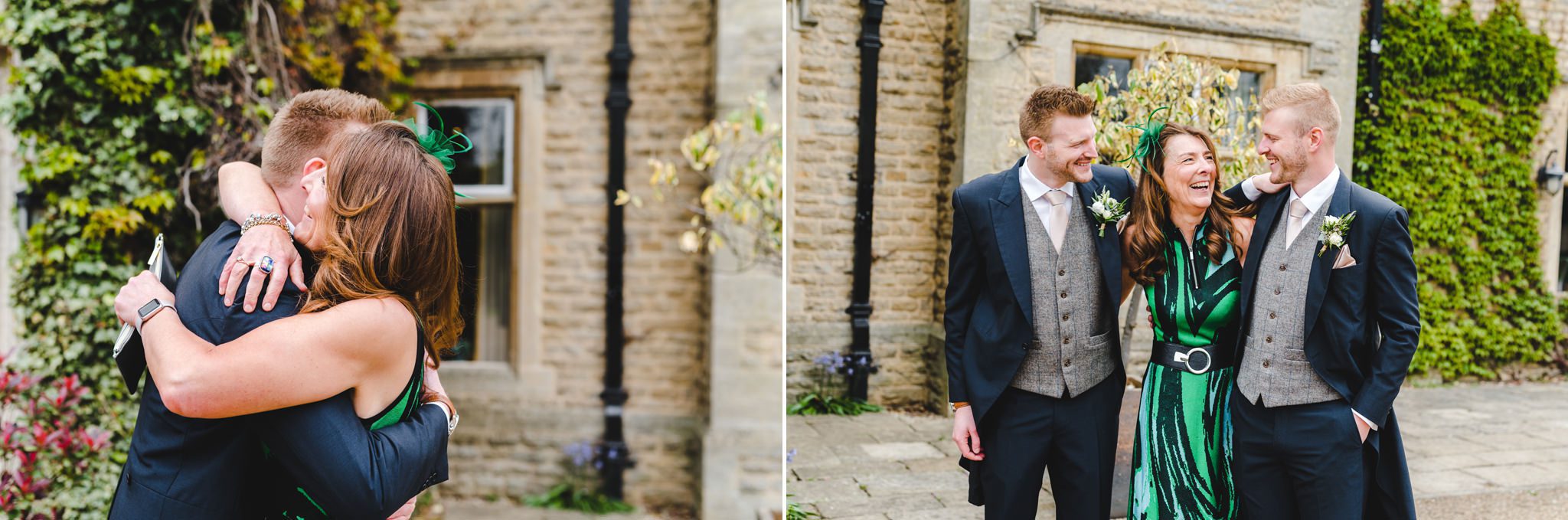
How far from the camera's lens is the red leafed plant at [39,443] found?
348 centimetres

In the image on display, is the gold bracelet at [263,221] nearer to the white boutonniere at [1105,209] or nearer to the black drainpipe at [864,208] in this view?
the white boutonniere at [1105,209]

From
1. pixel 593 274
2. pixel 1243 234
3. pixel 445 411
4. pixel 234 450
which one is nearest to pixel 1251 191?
pixel 1243 234

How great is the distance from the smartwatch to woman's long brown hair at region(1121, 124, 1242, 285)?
2137 mm

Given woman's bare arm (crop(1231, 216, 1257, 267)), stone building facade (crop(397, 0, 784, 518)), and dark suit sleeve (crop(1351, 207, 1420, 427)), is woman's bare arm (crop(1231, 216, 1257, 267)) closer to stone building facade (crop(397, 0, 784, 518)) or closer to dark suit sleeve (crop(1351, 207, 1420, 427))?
dark suit sleeve (crop(1351, 207, 1420, 427))

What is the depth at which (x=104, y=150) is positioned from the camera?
4.24 metres

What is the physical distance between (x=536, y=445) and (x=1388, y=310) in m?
4.83

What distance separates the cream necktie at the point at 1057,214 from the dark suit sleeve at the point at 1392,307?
0.71 meters

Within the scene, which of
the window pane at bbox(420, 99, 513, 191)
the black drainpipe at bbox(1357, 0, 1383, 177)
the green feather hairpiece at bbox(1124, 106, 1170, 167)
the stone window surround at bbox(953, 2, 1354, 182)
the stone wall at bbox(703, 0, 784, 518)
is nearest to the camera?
the green feather hairpiece at bbox(1124, 106, 1170, 167)

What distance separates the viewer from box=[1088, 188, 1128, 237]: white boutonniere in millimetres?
2307

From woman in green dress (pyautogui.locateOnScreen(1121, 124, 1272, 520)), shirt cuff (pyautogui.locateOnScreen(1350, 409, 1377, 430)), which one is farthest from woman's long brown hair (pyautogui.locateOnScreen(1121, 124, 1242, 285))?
shirt cuff (pyautogui.locateOnScreen(1350, 409, 1377, 430))

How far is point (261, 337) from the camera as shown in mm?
1430

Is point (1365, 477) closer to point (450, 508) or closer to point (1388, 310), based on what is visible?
point (1388, 310)

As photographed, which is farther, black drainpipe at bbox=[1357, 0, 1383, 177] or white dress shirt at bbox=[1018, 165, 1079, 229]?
black drainpipe at bbox=[1357, 0, 1383, 177]

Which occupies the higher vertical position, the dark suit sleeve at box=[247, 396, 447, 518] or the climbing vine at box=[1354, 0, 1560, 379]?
the climbing vine at box=[1354, 0, 1560, 379]
